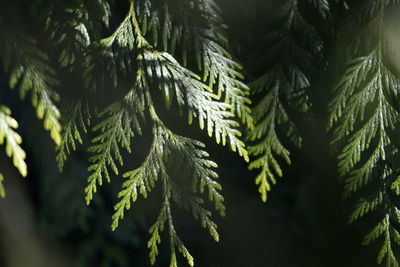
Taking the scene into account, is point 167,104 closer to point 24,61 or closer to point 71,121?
point 71,121

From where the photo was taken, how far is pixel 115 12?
2475 mm

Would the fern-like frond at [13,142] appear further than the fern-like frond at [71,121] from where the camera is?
No

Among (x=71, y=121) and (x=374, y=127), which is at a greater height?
(x=374, y=127)

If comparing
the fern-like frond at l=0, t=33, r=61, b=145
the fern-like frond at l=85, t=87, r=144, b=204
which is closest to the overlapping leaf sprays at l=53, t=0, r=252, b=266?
the fern-like frond at l=85, t=87, r=144, b=204

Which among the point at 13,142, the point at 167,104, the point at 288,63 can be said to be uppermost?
the point at 288,63

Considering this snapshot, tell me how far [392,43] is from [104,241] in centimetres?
283

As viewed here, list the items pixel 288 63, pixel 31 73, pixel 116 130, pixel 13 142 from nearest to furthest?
pixel 13 142
pixel 31 73
pixel 116 130
pixel 288 63

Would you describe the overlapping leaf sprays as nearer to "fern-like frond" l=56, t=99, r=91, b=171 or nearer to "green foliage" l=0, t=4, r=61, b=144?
"fern-like frond" l=56, t=99, r=91, b=171

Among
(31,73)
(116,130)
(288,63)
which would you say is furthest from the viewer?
(288,63)

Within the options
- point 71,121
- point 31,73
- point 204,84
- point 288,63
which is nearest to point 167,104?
point 204,84

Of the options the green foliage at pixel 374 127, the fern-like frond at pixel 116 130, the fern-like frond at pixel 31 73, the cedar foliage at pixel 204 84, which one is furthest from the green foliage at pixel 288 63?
the fern-like frond at pixel 31 73

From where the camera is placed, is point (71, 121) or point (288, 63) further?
point (288, 63)

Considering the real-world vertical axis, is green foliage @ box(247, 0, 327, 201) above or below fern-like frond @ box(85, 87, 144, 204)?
above

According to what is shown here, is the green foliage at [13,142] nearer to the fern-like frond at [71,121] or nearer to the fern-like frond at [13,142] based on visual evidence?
the fern-like frond at [13,142]
